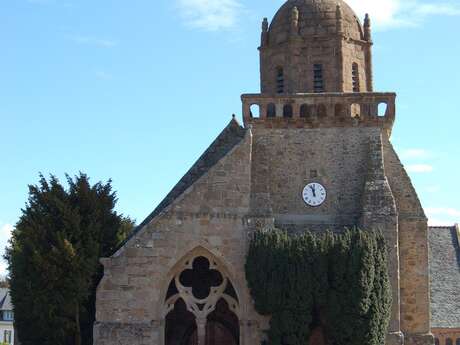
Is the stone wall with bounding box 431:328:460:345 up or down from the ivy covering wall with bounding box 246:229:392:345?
down

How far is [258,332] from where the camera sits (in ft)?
72.5

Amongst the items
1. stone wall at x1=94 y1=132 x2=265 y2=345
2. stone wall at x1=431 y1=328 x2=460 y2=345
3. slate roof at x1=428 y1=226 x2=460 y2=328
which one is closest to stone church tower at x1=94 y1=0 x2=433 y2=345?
stone wall at x1=94 y1=132 x2=265 y2=345

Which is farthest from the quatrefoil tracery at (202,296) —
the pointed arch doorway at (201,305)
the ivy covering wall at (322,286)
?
the ivy covering wall at (322,286)

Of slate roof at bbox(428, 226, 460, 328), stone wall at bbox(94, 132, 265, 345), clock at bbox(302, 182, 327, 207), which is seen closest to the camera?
stone wall at bbox(94, 132, 265, 345)

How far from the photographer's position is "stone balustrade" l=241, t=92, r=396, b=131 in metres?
24.4

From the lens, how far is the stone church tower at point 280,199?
72.7 ft

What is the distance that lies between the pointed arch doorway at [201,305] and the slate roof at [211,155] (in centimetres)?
316

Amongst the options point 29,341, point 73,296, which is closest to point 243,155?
point 73,296

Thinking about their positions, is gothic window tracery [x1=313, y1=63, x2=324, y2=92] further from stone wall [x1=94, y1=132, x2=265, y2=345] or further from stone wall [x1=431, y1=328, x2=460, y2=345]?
stone wall [x1=431, y1=328, x2=460, y2=345]

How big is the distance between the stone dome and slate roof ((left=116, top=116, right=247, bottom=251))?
341 cm

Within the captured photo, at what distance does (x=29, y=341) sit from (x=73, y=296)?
218 centimetres

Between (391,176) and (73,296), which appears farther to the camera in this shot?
(391,176)

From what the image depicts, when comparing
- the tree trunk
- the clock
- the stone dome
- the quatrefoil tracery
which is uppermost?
the stone dome

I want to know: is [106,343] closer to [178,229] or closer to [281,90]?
[178,229]
